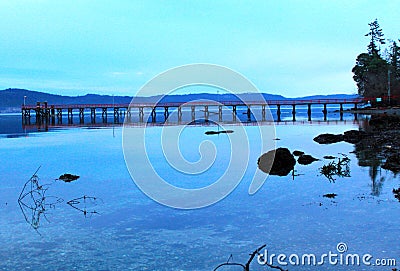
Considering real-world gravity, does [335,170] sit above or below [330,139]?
below

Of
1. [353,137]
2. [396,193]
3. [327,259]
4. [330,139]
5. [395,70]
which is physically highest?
[395,70]

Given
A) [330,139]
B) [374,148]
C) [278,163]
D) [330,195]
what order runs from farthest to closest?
[330,139]
[374,148]
[278,163]
[330,195]

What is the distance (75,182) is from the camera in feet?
61.3

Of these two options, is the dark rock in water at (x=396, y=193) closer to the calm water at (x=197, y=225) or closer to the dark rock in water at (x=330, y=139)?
the calm water at (x=197, y=225)

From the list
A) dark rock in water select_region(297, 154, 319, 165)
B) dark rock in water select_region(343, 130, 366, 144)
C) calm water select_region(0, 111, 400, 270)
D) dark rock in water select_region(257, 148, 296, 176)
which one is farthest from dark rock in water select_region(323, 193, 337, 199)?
dark rock in water select_region(343, 130, 366, 144)

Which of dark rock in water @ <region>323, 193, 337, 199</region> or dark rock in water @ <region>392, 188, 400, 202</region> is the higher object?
dark rock in water @ <region>392, 188, 400, 202</region>

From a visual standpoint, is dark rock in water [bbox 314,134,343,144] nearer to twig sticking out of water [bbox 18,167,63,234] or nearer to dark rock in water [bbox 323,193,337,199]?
dark rock in water [bbox 323,193,337,199]

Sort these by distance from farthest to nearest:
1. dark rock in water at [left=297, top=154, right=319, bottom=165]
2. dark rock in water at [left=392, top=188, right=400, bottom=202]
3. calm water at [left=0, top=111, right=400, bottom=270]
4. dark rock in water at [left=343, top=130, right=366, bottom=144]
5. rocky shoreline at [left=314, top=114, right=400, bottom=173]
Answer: dark rock in water at [left=343, top=130, right=366, bottom=144] < dark rock in water at [left=297, top=154, right=319, bottom=165] < rocky shoreline at [left=314, top=114, right=400, bottom=173] < dark rock in water at [left=392, top=188, right=400, bottom=202] < calm water at [left=0, top=111, right=400, bottom=270]

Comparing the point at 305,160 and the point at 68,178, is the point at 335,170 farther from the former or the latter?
the point at 68,178

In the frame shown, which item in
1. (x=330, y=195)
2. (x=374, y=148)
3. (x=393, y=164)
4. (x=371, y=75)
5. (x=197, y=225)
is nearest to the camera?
(x=197, y=225)

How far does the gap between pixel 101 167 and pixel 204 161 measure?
20.8 ft

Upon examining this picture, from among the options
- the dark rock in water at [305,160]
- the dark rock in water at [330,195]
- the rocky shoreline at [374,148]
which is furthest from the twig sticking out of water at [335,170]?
the dark rock in water at [330,195]

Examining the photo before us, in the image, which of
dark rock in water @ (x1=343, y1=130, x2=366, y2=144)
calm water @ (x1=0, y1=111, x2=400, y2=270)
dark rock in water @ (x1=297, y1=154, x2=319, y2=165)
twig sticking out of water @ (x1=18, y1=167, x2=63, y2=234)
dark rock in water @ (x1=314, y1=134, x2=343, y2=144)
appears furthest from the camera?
dark rock in water @ (x1=314, y1=134, x2=343, y2=144)

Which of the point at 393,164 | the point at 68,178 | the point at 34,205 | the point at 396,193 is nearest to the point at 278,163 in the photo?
the point at 393,164
